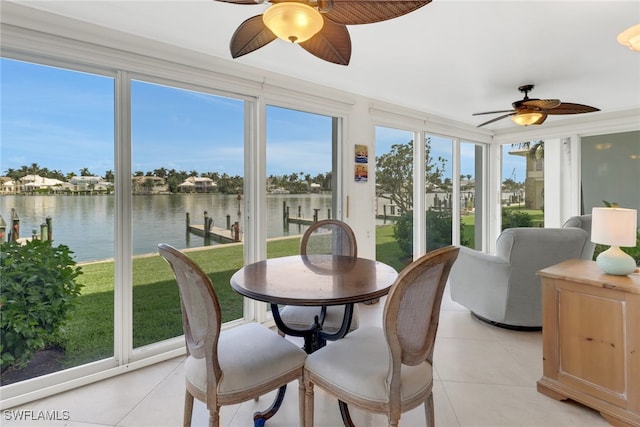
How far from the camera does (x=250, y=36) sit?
1.58m

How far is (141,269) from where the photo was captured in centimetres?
242

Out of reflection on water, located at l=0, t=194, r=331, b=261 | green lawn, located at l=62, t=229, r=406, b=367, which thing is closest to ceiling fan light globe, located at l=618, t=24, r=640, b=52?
reflection on water, located at l=0, t=194, r=331, b=261

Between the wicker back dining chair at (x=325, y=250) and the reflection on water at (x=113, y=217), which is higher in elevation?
the reflection on water at (x=113, y=217)

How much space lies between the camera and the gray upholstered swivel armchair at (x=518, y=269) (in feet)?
8.44

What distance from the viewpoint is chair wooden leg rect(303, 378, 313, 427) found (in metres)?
1.38

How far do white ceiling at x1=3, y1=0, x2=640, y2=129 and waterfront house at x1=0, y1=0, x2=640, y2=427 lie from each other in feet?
0.04

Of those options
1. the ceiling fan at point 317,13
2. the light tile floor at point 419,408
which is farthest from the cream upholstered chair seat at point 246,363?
the ceiling fan at point 317,13

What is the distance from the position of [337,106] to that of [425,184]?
1.93 meters

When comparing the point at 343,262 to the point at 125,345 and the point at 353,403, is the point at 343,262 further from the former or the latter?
the point at 125,345

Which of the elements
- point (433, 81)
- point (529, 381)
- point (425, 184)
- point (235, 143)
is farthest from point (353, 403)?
point (425, 184)

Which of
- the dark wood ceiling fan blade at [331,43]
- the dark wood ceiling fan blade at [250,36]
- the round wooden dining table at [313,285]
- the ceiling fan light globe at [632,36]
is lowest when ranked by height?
the round wooden dining table at [313,285]

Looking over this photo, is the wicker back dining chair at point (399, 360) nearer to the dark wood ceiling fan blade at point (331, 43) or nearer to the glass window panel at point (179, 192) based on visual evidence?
the dark wood ceiling fan blade at point (331, 43)

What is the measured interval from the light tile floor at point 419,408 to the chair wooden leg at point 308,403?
39cm

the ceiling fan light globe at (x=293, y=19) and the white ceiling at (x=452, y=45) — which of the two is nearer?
the ceiling fan light globe at (x=293, y=19)
